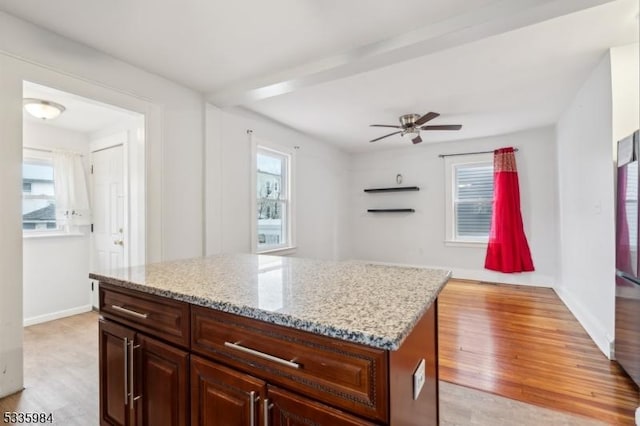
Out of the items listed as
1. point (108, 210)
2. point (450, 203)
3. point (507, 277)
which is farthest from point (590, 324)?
point (108, 210)

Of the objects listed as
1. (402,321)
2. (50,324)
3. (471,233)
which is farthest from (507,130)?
(50,324)

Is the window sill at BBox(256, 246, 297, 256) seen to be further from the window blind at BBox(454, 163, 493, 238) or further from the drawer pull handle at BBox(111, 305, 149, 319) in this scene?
the window blind at BBox(454, 163, 493, 238)

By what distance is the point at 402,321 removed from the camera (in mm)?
837

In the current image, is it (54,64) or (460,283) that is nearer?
(54,64)

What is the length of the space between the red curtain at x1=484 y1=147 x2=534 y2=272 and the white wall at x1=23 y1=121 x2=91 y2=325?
600cm

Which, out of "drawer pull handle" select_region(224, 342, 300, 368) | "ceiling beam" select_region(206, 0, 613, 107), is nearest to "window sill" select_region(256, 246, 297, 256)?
"ceiling beam" select_region(206, 0, 613, 107)

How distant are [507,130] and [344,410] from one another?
17.4 ft

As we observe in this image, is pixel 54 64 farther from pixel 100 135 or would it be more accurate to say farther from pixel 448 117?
pixel 448 117

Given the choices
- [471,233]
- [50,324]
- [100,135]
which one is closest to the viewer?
[50,324]

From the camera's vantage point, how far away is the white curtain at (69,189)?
146 inches

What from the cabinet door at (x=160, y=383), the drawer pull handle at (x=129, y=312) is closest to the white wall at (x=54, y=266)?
the drawer pull handle at (x=129, y=312)

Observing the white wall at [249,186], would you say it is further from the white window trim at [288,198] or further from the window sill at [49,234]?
the window sill at [49,234]

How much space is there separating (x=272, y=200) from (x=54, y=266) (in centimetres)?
275

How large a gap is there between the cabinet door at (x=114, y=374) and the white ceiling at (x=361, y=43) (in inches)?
77.0
